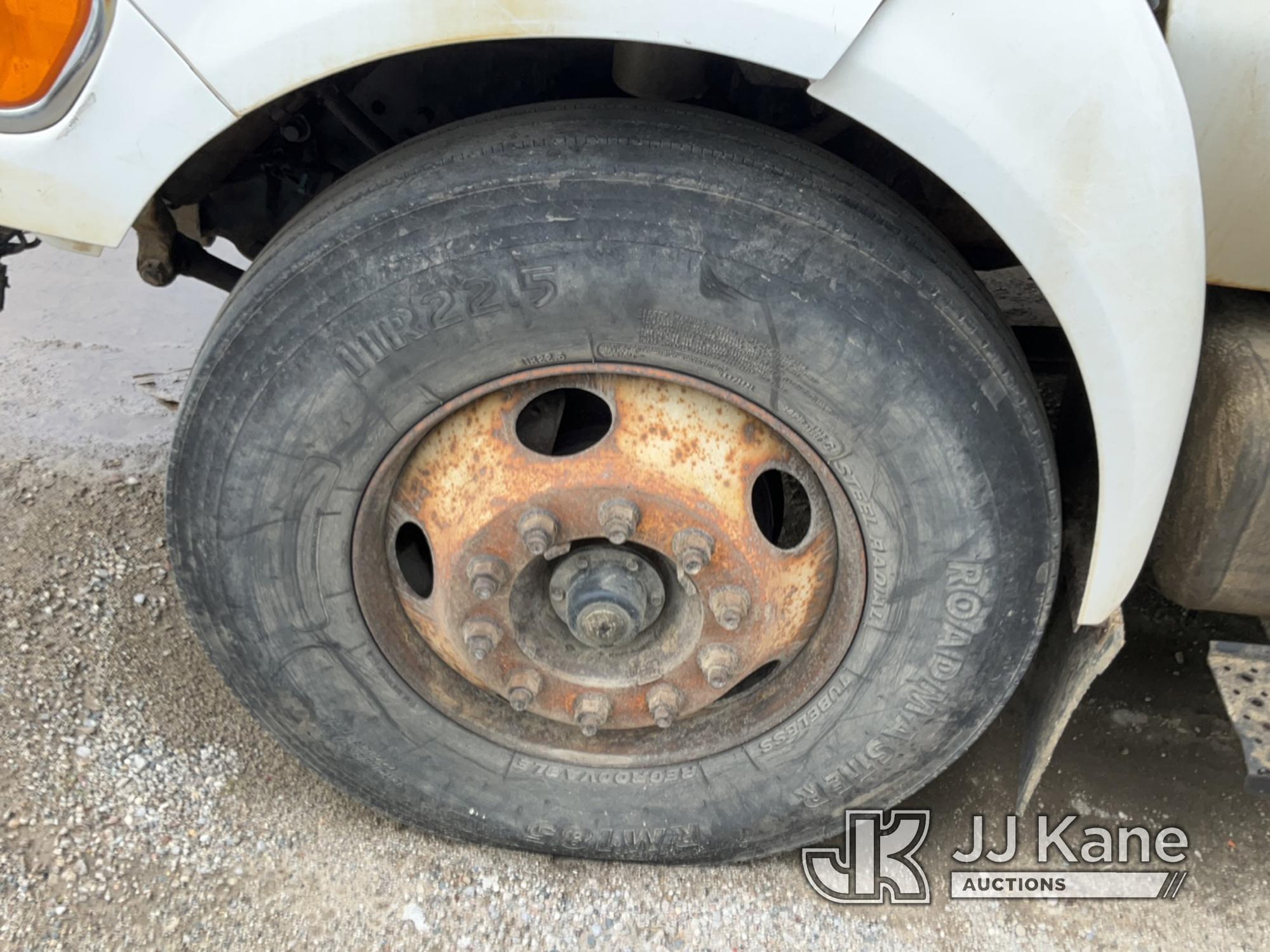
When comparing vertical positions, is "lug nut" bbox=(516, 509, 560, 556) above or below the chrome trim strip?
below

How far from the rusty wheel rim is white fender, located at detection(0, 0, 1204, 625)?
1.54 ft

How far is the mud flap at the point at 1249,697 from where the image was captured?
153 centimetres

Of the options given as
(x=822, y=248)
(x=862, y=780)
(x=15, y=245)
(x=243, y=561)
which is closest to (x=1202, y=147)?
(x=822, y=248)

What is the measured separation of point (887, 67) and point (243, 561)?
1231 millimetres

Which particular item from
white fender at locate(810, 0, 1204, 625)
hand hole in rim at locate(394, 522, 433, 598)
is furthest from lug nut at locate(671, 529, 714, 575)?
white fender at locate(810, 0, 1204, 625)

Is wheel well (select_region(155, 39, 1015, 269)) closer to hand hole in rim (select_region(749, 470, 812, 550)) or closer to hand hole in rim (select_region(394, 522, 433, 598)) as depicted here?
hand hole in rim (select_region(749, 470, 812, 550))

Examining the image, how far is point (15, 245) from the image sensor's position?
1.75m

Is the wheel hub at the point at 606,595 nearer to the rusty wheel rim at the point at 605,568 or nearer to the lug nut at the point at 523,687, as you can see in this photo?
the rusty wheel rim at the point at 605,568

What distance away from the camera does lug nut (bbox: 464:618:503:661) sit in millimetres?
1652

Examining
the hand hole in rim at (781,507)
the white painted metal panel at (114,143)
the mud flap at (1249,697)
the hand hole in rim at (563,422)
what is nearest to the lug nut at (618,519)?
the hand hole in rim at (563,422)

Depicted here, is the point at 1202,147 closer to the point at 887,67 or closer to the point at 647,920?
the point at 887,67

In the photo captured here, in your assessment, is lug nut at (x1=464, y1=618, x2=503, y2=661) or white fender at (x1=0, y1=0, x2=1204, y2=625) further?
lug nut at (x1=464, y1=618, x2=503, y2=661)

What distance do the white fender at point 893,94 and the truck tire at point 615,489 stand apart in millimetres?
200

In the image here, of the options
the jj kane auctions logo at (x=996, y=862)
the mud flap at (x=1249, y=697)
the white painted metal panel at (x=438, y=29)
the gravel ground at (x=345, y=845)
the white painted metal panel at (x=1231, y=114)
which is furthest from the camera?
the jj kane auctions logo at (x=996, y=862)
